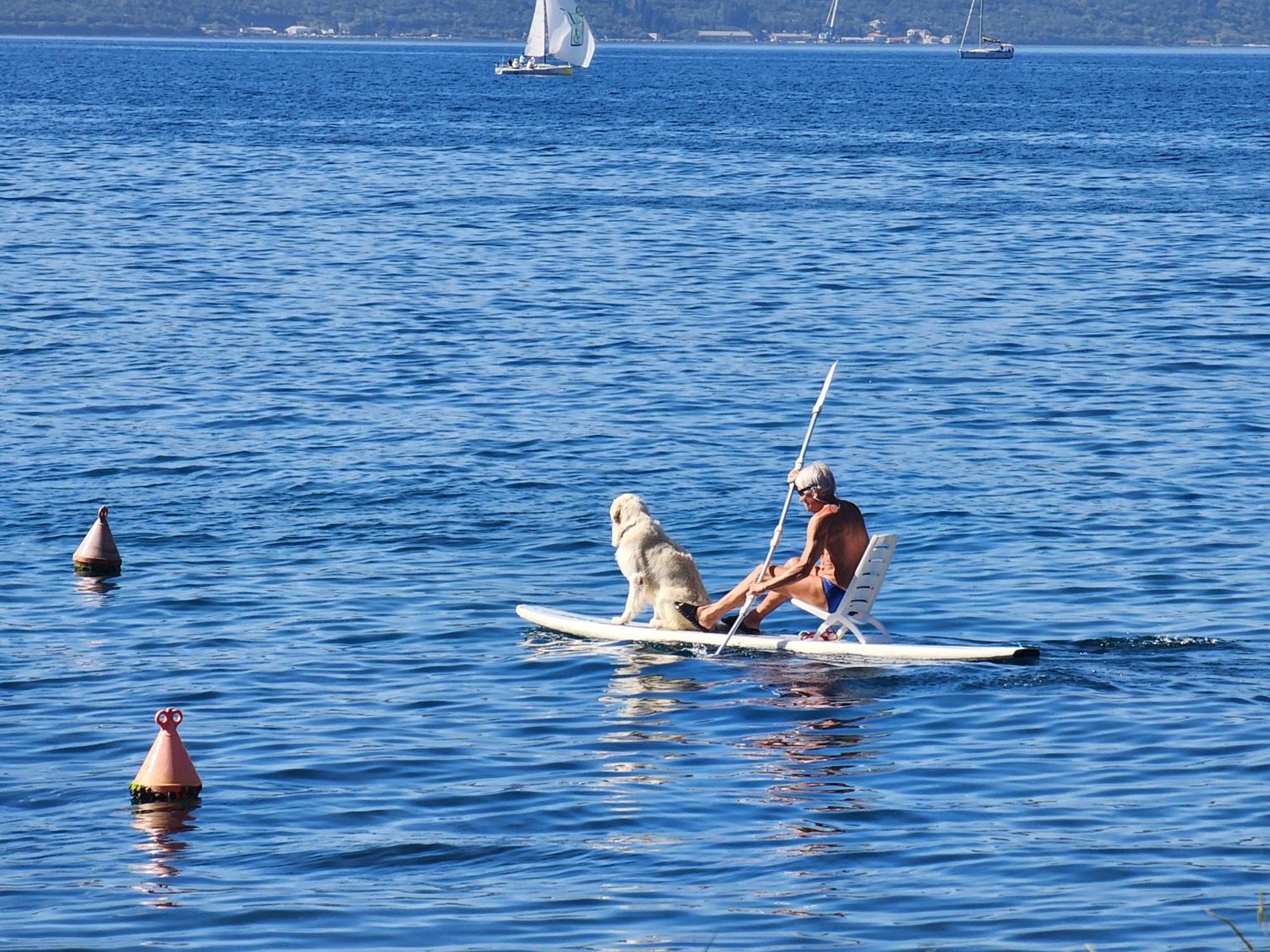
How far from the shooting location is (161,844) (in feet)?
37.4

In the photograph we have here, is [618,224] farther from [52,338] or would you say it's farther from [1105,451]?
[1105,451]

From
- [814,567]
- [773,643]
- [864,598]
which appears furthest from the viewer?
[814,567]

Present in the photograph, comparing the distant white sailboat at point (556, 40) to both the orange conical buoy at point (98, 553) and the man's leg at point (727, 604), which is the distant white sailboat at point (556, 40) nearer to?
the orange conical buoy at point (98, 553)

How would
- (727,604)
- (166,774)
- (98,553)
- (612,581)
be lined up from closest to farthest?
(166,774), (727,604), (98,553), (612,581)

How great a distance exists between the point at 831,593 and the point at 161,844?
6.21m

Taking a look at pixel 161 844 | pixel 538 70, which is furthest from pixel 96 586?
pixel 538 70

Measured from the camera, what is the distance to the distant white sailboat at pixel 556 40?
149m

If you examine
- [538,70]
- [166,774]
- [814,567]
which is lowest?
[538,70]

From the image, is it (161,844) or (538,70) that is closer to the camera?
(161,844)

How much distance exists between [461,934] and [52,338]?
24233 millimetres

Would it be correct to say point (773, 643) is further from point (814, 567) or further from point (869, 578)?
point (869, 578)

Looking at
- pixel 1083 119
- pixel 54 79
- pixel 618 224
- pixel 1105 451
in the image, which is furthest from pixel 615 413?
pixel 54 79

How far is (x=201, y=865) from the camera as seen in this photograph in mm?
11062

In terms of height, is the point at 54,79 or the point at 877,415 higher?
the point at 877,415
